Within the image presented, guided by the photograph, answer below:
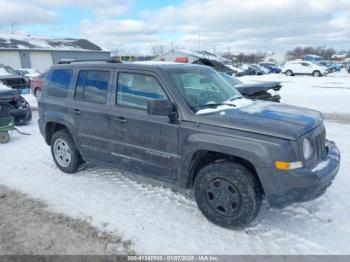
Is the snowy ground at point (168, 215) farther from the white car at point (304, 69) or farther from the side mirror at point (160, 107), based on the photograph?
the white car at point (304, 69)

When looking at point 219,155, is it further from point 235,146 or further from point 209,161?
point 235,146

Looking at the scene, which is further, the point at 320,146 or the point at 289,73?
the point at 289,73

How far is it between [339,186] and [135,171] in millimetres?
3005

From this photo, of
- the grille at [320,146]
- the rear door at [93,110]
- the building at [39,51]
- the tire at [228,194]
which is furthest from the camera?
the building at [39,51]

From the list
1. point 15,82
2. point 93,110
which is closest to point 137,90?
point 93,110

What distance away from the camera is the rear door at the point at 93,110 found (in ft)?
15.4

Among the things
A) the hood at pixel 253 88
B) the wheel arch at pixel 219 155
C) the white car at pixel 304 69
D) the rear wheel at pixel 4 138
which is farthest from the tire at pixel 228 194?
the white car at pixel 304 69

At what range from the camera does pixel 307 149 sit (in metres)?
3.51

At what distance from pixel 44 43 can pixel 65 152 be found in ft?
144

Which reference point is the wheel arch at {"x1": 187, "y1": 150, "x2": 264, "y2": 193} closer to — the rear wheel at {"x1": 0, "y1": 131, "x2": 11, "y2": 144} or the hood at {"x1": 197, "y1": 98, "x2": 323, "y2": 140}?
the hood at {"x1": 197, "y1": 98, "x2": 323, "y2": 140}

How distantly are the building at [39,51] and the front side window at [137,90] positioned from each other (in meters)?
33.4

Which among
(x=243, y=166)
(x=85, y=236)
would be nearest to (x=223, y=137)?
(x=243, y=166)

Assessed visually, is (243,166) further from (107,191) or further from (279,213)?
(107,191)

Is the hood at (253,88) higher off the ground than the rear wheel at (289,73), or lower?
higher
